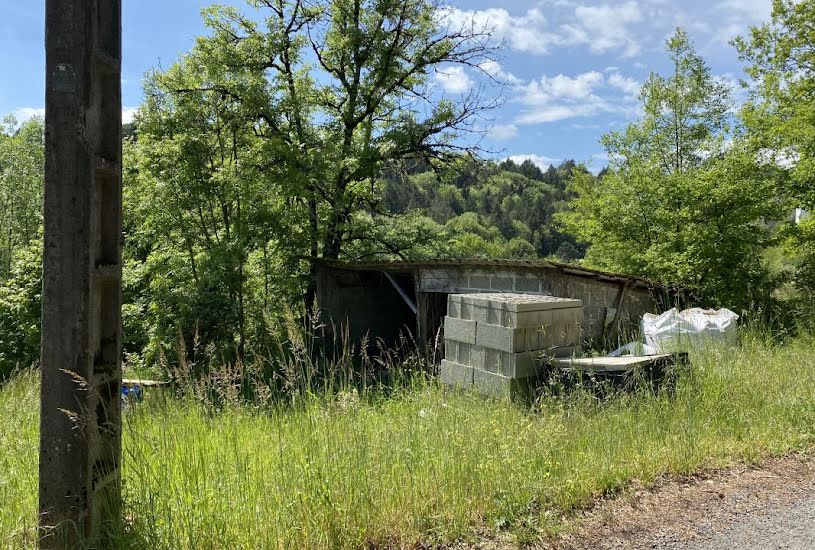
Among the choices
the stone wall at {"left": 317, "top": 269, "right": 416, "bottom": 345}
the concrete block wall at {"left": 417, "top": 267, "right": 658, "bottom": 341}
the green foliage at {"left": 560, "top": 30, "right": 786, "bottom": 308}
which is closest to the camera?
the concrete block wall at {"left": 417, "top": 267, "right": 658, "bottom": 341}

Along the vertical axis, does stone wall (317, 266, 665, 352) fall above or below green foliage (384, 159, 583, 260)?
below

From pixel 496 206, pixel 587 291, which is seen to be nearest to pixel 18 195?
pixel 587 291

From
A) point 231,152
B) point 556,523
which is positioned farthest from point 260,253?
point 556,523

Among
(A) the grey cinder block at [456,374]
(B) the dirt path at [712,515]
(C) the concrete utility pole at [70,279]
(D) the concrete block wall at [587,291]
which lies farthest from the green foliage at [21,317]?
(B) the dirt path at [712,515]

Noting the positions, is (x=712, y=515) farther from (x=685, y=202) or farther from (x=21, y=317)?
(x=21, y=317)

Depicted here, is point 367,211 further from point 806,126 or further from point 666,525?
point 666,525

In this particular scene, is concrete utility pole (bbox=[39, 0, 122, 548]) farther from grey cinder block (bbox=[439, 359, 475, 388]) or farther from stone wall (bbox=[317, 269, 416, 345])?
stone wall (bbox=[317, 269, 416, 345])

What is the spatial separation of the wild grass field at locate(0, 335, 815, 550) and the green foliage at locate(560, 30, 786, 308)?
690cm

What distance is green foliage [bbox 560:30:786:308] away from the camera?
11.1 m

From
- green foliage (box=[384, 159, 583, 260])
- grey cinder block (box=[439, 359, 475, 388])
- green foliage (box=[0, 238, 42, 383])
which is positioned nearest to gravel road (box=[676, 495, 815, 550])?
grey cinder block (box=[439, 359, 475, 388])

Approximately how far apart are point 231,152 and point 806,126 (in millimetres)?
13832

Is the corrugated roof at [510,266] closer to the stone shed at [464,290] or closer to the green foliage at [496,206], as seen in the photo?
the stone shed at [464,290]

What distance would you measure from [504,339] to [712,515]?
7.78 feet

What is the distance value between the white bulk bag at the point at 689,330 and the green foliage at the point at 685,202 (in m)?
3.34
